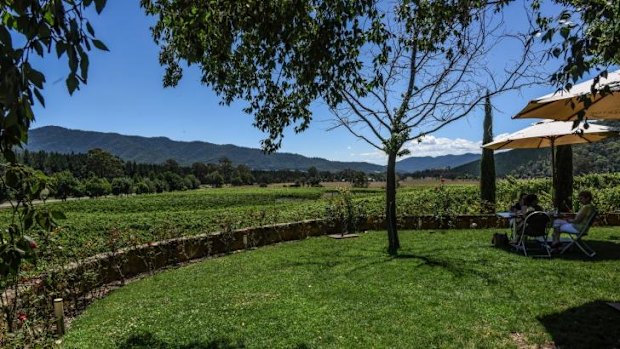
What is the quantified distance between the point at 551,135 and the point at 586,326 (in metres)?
5.12

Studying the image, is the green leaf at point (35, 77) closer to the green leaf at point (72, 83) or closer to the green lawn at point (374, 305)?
the green leaf at point (72, 83)

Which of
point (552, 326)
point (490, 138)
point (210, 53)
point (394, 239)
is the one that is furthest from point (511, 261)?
point (490, 138)

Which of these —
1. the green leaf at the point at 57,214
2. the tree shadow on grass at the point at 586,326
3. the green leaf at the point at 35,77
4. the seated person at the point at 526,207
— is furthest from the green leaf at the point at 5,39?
the seated person at the point at 526,207

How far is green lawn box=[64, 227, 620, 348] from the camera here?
445cm

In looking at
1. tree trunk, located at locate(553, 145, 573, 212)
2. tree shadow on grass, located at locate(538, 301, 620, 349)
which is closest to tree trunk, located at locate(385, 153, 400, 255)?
tree shadow on grass, located at locate(538, 301, 620, 349)

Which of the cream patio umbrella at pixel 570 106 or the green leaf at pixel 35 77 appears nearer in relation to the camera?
the green leaf at pixel 35 77

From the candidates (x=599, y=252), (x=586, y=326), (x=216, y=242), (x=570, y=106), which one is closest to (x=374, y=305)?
(x=586, y=326)

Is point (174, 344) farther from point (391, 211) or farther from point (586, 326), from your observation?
point (391, 211)

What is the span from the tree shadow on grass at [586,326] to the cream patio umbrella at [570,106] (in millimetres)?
2482

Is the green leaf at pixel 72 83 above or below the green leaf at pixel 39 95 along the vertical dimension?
above

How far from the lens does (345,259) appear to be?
28.6 ft

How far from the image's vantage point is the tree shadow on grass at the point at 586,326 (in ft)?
13.4

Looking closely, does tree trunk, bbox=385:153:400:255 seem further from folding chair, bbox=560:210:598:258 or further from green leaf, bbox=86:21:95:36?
green leaf, bbox=86:21:95:36

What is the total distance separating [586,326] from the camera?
4.45 metres
